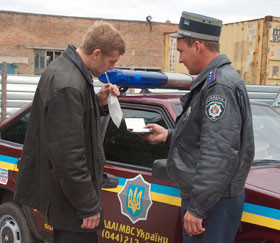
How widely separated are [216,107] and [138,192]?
110 cm

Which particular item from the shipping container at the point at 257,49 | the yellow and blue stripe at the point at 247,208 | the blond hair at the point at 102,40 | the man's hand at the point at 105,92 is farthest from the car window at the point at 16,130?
the shipping container at the point at 257,49

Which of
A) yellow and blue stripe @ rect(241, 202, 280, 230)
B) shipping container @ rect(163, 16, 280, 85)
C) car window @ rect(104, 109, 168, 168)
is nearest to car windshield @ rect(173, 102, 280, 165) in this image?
car window @ rect(104, 109, 168, 168)

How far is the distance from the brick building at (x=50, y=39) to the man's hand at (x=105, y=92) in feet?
63.7

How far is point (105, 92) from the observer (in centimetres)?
266

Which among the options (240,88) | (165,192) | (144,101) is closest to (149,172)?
(165,192)

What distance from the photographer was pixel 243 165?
2.15 m

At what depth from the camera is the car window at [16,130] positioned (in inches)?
148

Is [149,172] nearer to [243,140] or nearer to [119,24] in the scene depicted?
[243,140]

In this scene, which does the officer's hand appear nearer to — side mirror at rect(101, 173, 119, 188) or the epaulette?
side mirror at rect(101, 173, 119, 188)

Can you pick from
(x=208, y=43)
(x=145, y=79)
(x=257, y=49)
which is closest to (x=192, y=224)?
(x=208, y=43)

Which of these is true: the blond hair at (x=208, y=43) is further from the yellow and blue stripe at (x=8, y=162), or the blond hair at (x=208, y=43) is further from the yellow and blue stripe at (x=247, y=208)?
the yellow and blue stripe at (x=8, y=162)

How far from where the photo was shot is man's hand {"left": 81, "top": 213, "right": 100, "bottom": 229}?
7.22 ft

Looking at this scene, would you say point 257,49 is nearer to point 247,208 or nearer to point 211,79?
point 247,208

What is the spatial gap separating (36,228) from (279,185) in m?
2.02
